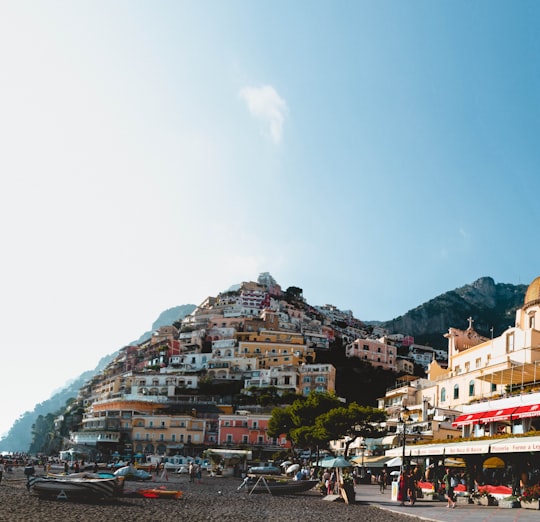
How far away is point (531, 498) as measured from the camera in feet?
76.4

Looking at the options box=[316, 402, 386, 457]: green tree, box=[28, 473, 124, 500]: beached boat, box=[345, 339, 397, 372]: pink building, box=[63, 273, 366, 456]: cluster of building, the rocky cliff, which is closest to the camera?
box=[28, 473, 124, 500]: beached boat

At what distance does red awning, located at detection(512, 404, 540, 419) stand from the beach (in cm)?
897

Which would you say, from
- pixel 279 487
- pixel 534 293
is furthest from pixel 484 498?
pixel 534 293

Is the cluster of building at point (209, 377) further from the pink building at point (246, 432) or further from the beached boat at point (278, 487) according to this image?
the beached boat at point (278, 487)

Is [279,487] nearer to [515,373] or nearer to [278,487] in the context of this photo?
[278,487]

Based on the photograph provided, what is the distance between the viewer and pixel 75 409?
407ft

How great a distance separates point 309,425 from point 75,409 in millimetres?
81342

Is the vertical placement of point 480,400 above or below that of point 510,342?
below

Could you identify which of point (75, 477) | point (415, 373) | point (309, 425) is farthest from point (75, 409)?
point (75, 477)

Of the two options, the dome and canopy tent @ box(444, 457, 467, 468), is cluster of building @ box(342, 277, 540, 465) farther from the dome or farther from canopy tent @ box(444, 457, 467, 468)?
canopy tent @ box(444, 457, 467, 468)

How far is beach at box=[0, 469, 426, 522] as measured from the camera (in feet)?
65.1

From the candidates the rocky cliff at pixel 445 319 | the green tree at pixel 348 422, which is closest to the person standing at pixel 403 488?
the green tree at pixel 348 422

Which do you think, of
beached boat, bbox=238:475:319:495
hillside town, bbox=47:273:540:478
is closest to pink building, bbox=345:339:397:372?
hillside town, bbox=47:273:540:478

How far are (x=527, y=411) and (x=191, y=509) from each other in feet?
52.8
